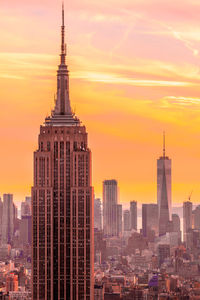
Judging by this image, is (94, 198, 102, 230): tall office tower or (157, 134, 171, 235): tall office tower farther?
(94, 198, 102, 230): tall office tower

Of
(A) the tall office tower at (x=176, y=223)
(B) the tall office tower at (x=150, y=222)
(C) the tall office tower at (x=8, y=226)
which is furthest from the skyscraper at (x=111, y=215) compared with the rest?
(C) the tall office tower at (x=8, y=226)

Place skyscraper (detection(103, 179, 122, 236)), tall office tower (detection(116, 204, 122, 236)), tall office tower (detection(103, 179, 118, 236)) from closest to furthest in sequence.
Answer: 1. tall office tower (detection(103, 179, 118, 236))
2. skyscraper (detection(103, 179, 122, 236))
3. tall office tower (detection(116, 204, 122, 236))

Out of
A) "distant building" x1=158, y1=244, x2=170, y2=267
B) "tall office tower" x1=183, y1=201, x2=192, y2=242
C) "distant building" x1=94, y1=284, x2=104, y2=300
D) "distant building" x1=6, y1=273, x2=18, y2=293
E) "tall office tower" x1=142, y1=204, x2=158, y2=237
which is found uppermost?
"tall office tower" x1=142, y1=204, x2=158, y2=237

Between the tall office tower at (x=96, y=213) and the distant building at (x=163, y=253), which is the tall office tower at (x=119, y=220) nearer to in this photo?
the distant building at (x=163, y=253)

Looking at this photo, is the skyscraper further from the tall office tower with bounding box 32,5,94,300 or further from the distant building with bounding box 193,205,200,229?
the tall office tower with bounding box 32,5,94,300

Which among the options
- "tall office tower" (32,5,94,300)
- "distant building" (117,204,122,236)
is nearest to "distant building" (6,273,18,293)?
"distant building" (117,204,122,236)

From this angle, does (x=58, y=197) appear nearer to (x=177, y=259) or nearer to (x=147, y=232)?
(x=177, y=259)

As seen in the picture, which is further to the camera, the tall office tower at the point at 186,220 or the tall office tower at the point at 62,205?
the tall office tower at the point at 186,220

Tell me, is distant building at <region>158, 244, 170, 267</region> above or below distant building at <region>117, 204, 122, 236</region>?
below

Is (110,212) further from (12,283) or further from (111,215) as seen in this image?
(12,283)

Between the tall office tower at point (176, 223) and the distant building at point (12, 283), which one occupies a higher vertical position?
the tall office tower at point (176, 223)
